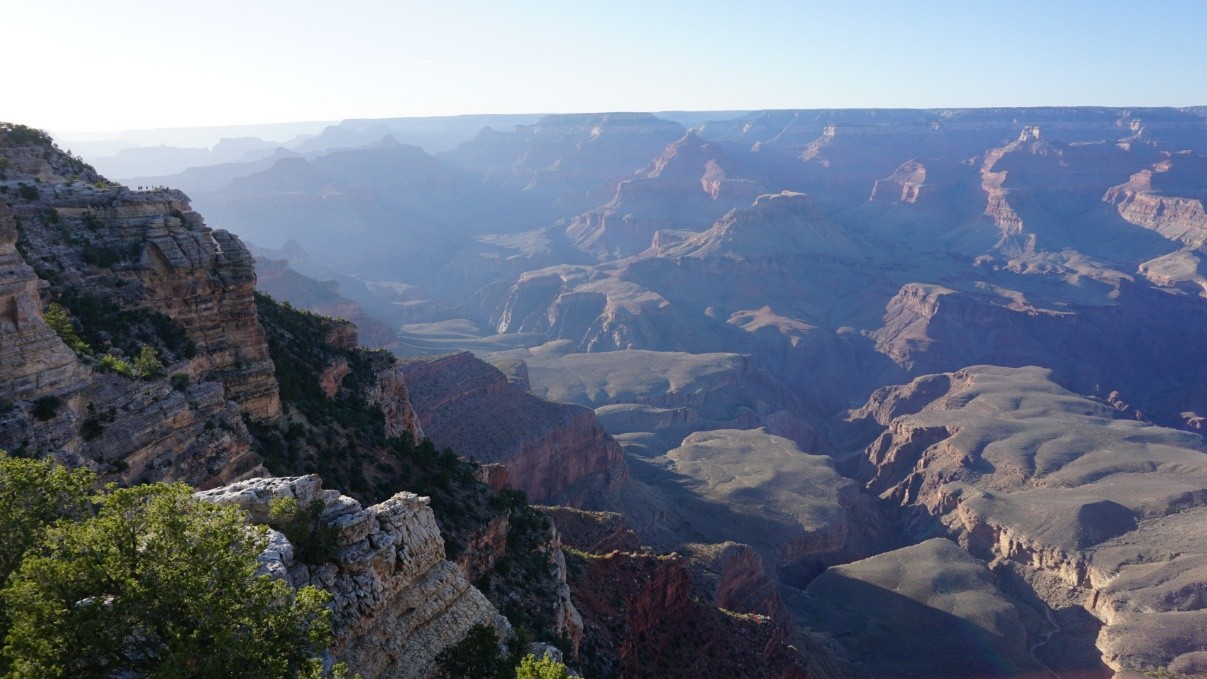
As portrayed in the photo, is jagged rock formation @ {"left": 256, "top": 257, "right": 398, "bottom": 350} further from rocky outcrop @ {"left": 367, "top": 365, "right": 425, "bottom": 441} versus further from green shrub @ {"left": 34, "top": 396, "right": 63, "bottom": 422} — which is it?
green shrub @ {"left": 34, "top": 396, "right": 63, "bottom": 422}

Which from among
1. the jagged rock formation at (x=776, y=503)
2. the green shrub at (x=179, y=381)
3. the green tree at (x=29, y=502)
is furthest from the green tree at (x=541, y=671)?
the jagged rock formation at (x=776, y=503)

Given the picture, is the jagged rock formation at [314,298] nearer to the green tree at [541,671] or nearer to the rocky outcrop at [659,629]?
the rocky outcrop at [659,629]

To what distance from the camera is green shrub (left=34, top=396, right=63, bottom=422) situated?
18578mm

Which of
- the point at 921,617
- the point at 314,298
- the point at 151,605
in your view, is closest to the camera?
the point at 151,605

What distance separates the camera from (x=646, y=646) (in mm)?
33812

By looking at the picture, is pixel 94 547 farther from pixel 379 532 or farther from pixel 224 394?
pixel 224 394

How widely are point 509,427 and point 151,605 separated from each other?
67.2m

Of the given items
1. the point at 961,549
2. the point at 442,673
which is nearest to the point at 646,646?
the point at 442,673

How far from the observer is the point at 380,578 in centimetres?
1753

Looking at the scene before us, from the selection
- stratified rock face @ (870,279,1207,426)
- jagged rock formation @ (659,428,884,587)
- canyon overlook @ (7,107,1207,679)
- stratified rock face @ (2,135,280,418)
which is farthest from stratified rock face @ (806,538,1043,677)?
stratified rock face @ (870,279,1207,426)

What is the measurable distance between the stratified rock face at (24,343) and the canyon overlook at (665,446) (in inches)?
2.8

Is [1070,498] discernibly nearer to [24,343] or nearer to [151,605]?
[151,605]

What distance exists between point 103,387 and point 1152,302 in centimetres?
20395

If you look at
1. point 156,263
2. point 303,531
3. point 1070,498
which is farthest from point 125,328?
point 1070,498
